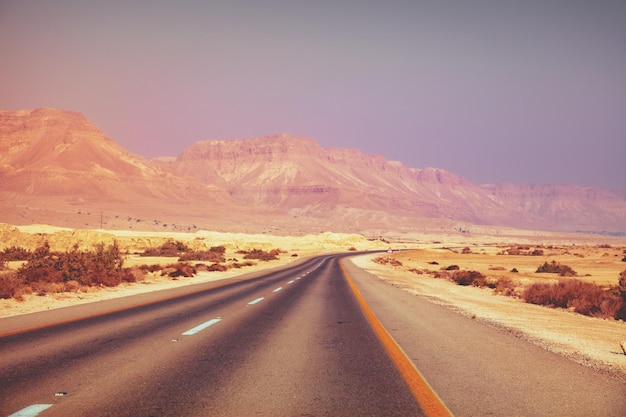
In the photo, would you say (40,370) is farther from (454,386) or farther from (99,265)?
(99,265)

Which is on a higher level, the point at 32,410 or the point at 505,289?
the point at 32,410

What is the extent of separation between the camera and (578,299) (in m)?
18.3

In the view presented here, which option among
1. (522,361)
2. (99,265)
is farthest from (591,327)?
(99,265)

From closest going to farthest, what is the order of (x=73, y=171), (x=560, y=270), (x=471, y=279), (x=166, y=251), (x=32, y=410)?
(x=32, y=410) < (x=471, y=279) < (x=560, y=270) < (x=166, y=251) < (x=73, y=171)

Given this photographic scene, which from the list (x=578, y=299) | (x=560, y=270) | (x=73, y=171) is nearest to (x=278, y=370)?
(x=578, y=299)

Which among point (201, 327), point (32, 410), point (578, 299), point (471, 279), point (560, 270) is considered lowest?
point (560, 270)

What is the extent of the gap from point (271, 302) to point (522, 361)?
9.65 metres

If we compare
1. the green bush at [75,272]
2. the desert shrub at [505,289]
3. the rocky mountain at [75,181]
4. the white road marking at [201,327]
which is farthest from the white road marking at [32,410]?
the rocky mountain at [75,181]

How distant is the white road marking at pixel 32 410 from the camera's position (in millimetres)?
4666

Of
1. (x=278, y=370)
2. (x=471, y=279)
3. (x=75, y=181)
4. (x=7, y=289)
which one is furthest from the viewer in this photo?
(x=75, y=181)

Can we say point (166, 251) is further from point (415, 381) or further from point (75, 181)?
point (75, 181)

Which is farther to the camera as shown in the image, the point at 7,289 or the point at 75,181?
the point at 75,181

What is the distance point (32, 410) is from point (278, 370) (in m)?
2.87

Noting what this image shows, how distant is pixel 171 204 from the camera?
17100 centimetres
